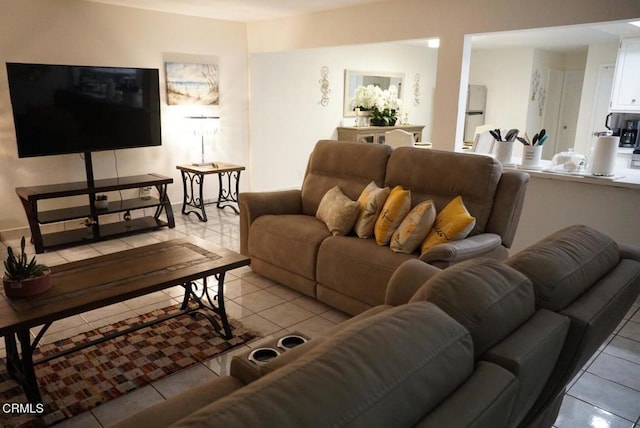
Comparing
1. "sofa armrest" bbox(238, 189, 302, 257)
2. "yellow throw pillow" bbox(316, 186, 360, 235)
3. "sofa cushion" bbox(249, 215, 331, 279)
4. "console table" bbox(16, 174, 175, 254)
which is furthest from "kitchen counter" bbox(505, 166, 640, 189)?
"console table" bbox(16, 174, 175, 254)

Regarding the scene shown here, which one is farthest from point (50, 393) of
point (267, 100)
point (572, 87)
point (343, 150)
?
point (572, 87)

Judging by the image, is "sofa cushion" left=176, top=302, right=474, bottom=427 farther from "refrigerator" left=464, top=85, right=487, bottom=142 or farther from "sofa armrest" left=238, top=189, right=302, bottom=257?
"refrigerator" left=464, top=85, right=487, bottom=142

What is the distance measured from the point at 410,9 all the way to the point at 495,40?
347cm

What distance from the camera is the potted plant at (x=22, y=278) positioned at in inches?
85.1

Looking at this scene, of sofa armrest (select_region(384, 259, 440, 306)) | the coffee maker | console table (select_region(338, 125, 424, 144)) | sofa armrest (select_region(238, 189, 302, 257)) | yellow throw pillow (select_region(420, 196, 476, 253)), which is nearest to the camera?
sofa armrest (select_region(384, 259, 440, 306))

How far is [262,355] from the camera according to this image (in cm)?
170

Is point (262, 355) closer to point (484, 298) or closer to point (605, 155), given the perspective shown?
point (484, 298)

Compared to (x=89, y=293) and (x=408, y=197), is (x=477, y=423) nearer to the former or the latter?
(x=89, y=293)

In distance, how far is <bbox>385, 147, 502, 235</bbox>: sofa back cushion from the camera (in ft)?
9.62

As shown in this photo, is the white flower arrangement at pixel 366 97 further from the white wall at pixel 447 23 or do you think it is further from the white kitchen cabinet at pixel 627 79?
the white kitchen cabinet at pixel 627 79

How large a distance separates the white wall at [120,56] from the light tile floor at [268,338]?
2.76ft

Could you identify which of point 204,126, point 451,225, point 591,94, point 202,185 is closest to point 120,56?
point 204,126

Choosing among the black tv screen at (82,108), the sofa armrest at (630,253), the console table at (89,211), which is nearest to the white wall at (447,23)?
the black tv screen at (82,108)

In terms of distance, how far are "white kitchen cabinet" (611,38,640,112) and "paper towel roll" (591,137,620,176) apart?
295 centimetres
